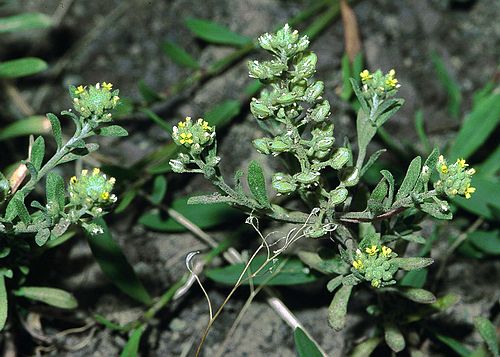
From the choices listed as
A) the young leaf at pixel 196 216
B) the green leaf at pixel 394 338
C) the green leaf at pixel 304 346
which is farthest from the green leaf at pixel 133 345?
the green leaf at pixel 394 338

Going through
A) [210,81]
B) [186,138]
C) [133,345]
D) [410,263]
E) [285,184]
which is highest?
[186,138]

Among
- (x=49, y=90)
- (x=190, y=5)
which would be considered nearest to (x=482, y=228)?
(x=190, y=5)

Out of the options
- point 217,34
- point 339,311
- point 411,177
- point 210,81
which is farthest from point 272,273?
point 217,34

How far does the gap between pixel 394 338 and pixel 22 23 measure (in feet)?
9.16

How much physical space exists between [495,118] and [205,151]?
2.15 m

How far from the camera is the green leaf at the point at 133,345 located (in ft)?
11.7

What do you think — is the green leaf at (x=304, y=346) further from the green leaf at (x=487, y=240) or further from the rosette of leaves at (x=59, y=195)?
the green leaf at (x=487, y=240)

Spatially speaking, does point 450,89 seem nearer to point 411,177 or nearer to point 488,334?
point 488,334

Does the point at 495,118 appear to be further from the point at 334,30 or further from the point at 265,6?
the point at 265,6

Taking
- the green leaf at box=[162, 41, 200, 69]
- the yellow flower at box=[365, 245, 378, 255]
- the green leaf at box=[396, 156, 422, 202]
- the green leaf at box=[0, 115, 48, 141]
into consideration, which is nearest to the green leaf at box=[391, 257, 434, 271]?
the yellow flower at box=[365, 245, 378, 255]

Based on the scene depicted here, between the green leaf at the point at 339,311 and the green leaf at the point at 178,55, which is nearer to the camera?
the green leaf at the point at 339,311

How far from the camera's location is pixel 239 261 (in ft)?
12.7

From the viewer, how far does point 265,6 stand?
15.9 feet

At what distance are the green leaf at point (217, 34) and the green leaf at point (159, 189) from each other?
1.05 metres
